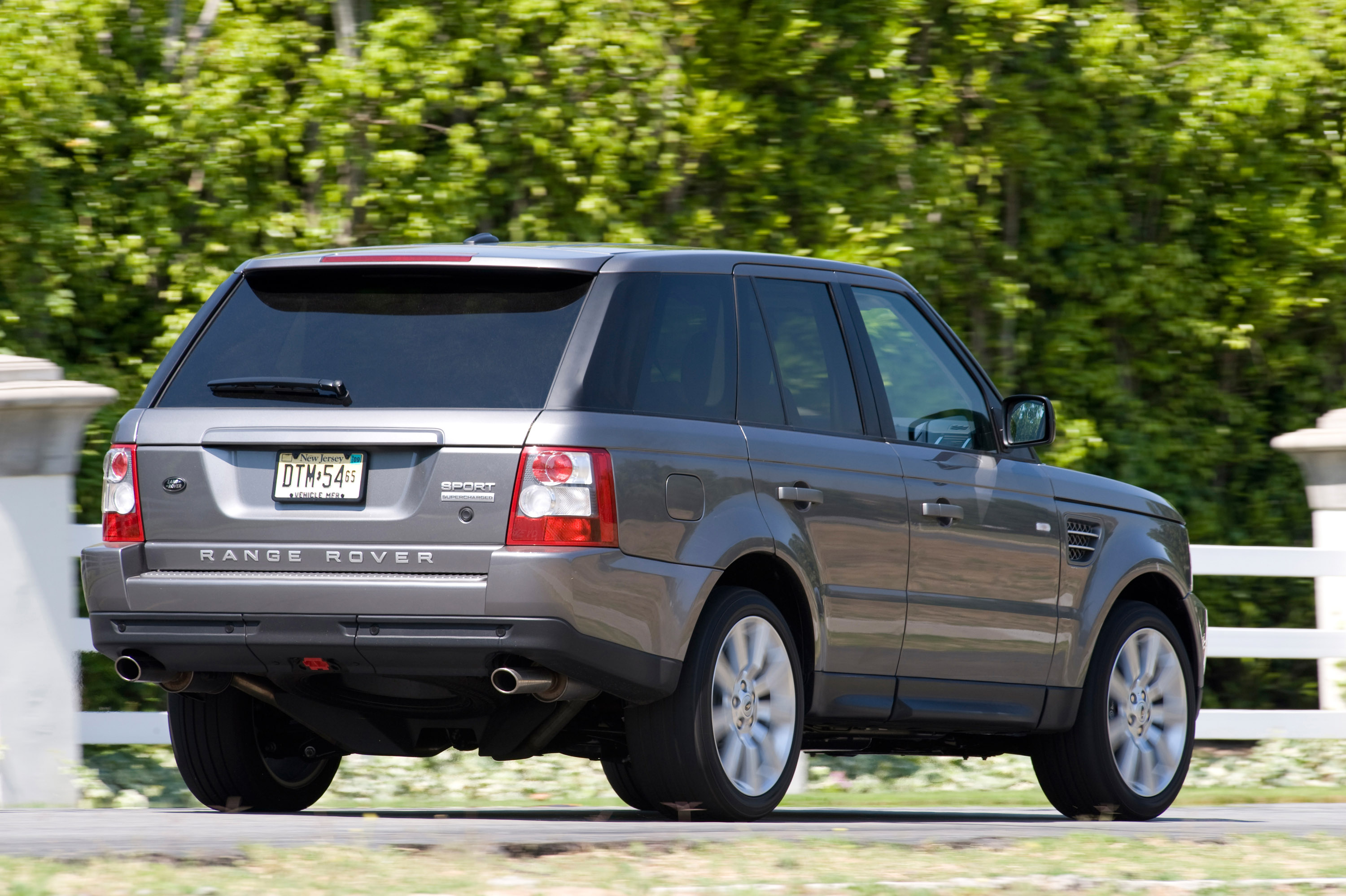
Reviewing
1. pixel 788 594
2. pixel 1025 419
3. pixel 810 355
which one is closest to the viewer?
pixel 788 594

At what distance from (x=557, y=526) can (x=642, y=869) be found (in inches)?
44.4

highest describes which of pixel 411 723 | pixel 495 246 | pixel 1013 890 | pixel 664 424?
pixel 495 246

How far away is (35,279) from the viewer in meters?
12.8

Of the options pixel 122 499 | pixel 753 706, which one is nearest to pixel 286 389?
pixel 122 499

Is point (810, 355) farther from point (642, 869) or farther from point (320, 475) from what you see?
point (642, 869)

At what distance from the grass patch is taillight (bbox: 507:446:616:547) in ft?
3.01

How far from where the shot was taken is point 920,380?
7.78m

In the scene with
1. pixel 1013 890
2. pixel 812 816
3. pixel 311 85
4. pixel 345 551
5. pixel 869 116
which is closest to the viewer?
pixel 1013 890

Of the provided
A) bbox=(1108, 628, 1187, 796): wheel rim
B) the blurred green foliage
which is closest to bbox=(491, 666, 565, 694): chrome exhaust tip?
bbox=(1108, 628, 1187, 796): wheel rim

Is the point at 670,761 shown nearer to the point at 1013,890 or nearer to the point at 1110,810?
the point at 1013,890

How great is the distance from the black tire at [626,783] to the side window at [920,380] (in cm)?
155

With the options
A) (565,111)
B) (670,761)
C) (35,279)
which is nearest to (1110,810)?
(670,761)

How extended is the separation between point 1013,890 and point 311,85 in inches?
338

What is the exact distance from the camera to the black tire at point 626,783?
680cm
